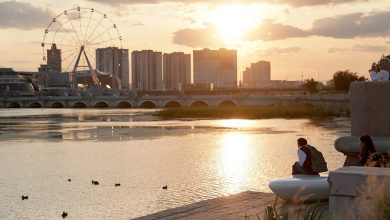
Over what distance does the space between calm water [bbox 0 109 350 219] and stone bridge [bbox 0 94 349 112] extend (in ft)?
139

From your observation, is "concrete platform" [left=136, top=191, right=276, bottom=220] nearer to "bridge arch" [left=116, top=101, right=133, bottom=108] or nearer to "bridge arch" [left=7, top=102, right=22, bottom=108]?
"bridge arch" [left=116, top=101, right=133, bottom=108]

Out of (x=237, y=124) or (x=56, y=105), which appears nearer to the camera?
(x=237, y=124)

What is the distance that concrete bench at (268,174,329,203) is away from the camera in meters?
11.1

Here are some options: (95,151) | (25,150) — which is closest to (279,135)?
(95,151)

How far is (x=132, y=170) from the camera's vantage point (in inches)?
1139

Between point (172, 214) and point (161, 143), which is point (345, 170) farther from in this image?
point (161, 143)

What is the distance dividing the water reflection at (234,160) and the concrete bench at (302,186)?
9965 millimetres

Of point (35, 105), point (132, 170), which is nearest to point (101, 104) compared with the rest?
point (35, 105)

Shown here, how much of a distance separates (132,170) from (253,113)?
2605 inches

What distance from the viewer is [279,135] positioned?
51.1 metres

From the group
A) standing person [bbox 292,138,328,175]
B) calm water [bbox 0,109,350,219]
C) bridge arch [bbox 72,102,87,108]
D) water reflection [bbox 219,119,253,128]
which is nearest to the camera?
standing person [bbox 292,138,328,175]

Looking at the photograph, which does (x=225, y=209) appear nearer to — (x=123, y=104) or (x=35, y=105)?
(x=123, y=104)

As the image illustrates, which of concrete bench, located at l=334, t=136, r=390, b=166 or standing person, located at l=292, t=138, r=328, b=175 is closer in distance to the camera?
concrete bench, located at l=334, t=136, r=390, b=166

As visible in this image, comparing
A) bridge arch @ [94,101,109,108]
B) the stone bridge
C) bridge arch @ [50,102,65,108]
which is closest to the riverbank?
the stone bridge
